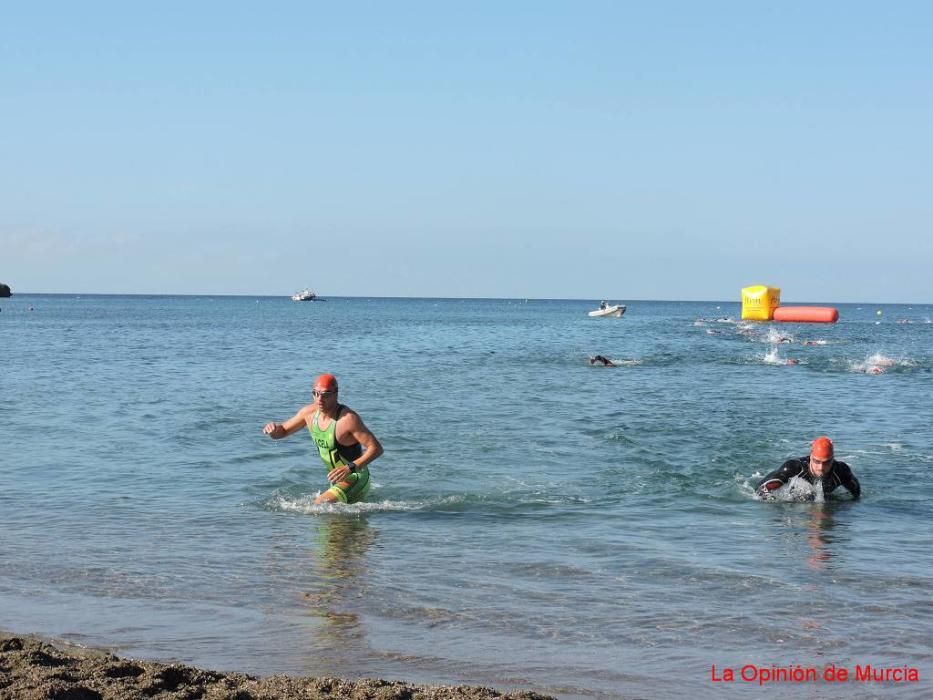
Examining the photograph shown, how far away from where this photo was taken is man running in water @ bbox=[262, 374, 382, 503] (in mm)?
10969

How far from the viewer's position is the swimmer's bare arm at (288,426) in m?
10.7

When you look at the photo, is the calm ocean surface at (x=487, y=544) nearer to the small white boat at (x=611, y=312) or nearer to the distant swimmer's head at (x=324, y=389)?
the distant swimmer's head at (x=324, y=389)

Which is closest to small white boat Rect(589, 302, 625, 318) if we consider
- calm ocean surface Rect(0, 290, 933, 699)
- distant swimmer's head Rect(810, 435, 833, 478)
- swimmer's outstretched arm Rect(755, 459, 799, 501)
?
calm ocean surface Rect(0, 290, 933, 699)

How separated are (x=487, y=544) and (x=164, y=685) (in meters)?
4.79

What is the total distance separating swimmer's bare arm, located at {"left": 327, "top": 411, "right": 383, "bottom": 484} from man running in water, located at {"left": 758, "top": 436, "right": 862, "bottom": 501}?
4843 millimetres

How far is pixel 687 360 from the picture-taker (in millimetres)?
40219

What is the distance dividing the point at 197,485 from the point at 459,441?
18.1 ft

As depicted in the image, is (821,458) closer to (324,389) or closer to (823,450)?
(823,450)

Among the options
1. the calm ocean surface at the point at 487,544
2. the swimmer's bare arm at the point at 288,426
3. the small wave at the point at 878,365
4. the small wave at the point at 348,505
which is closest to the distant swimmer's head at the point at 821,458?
the calm ocean surface at the point at 487,544

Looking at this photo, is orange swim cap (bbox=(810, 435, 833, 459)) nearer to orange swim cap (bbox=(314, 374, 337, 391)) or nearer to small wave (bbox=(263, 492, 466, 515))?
small wave (bbox=(263, 492, 466, 515))

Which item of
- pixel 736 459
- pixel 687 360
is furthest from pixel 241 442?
pixel 687 360

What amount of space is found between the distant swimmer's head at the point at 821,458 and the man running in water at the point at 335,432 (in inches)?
202

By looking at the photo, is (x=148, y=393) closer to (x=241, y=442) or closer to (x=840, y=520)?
(x=241, y=442)

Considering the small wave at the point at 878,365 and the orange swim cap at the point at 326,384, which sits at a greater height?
the orange swim cap at the point at 326,384
